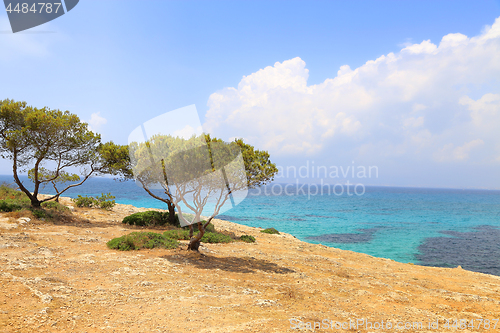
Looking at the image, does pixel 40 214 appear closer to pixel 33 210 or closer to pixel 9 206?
pixel 33 210

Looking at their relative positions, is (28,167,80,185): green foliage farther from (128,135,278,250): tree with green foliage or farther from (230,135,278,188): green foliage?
(230,135,278,188): green foliage

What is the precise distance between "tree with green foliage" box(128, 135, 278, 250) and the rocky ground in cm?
402

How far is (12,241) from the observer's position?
14.0 metres

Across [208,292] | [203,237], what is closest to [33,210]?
[203,237]

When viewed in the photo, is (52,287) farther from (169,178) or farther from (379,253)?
(379,253)

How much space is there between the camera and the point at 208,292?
10.2 meters

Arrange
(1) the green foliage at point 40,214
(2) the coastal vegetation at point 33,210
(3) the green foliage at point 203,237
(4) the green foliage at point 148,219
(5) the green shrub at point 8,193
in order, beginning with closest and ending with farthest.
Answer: (3) the green foliage at point 203,237 → (2) the coastal vegetation at point 33,210 → (1) the green foliage at point 40,214 → (4) the green foliage at point 148,219 → (5) the green shrub at point 8,193

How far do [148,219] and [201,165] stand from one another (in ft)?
47.3

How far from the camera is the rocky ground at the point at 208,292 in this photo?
7.68 metres

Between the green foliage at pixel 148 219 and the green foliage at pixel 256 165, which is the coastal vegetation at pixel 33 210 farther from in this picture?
the green foliage at pixel 256 165

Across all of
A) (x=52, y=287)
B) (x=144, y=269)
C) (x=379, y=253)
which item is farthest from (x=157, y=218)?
(x=379, y=253)

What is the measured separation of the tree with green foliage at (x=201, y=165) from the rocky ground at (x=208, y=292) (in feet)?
13.2

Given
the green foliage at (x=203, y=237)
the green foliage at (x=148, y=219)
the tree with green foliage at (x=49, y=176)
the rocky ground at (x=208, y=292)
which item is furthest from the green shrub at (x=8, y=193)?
the green foliage at (x=203, y=237)

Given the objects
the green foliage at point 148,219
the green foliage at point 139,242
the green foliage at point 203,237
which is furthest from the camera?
the green foliage at point 148,219
